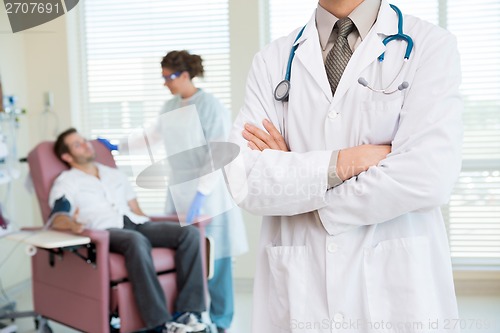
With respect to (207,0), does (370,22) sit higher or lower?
lower

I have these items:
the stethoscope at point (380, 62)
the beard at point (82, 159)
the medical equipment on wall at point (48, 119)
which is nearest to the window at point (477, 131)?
the beard at point (82, 159)

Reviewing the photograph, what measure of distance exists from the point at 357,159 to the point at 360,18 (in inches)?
11.9

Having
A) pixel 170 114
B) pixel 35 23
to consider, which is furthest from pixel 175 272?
pixel 35 23

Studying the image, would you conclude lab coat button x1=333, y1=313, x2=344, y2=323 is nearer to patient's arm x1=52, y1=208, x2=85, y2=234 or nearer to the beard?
patient's arm x1=52, y1=208, x2=85, y2=234

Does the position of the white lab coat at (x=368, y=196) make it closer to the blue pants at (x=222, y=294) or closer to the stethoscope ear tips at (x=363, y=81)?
the stethoscope ear tips at (x=363, y=81)

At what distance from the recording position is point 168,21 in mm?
3941

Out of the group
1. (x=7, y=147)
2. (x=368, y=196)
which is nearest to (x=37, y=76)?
(x=7, y=147)

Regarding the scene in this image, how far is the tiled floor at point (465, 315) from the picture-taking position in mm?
2971

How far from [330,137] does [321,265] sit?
24 cm

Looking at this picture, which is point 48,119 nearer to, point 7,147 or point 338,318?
point 7,147

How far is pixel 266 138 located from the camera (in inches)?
48.4

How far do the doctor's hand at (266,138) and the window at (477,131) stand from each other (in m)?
2.61

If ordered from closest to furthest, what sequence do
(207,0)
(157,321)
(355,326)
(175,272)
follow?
(355,326)
(157,321)
(175,272)
(207,0)

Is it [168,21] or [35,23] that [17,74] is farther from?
[168,21]
